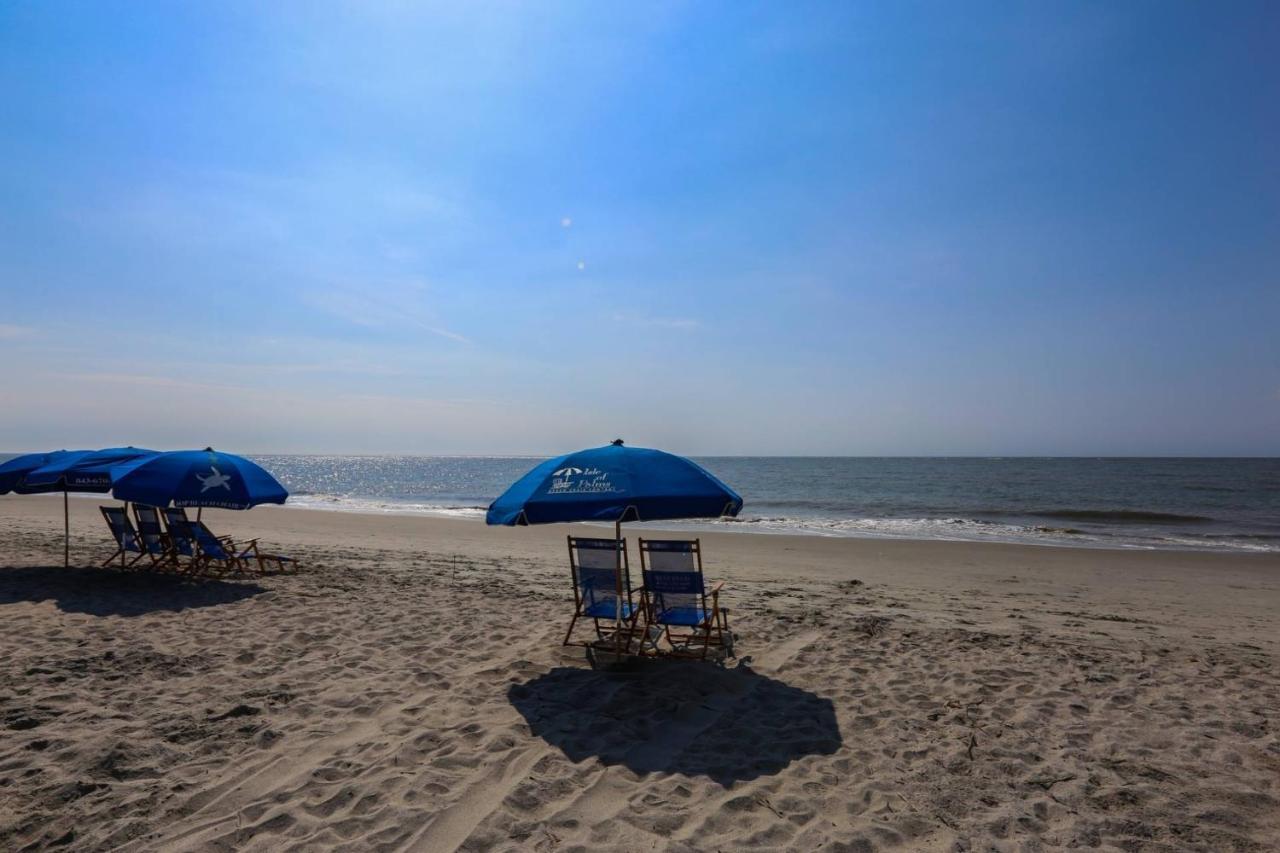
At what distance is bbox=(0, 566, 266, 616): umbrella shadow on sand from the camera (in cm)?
730

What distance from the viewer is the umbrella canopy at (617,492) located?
15.1ft

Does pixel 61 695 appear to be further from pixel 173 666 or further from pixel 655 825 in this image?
pixel 655 825

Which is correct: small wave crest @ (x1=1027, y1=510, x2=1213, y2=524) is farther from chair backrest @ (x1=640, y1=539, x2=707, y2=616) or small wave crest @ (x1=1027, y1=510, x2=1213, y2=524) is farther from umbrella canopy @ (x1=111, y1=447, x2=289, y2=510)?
umbrella canopy @ (x1=111, y1=447, x2=289, y2=510)

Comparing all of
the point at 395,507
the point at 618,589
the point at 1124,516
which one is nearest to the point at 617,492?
the point at 618,589

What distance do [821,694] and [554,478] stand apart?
2.59 meters

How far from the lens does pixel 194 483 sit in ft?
25.2

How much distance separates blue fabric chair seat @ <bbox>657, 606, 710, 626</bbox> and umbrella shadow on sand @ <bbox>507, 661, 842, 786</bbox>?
0.38 meters

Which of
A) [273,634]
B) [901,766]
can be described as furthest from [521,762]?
[273,634]

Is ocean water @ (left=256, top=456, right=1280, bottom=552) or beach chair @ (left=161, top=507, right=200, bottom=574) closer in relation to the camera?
beach chair @ (left=161, top=507, right=200, bottom=574)

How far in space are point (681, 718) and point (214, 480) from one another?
21.1ft

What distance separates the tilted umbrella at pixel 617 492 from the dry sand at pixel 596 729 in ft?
4.47

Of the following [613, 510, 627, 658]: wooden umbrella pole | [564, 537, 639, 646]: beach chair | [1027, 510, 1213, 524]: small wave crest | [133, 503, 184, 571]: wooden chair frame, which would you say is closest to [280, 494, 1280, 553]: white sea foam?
[1027, 510, 1213, 524]: small wave crest

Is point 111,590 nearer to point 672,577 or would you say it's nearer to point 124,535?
point 124,535

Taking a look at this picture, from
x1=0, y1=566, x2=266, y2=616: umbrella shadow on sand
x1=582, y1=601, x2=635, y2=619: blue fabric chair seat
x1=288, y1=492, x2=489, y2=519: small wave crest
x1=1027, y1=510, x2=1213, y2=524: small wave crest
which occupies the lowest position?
x1=1027, y1=510, x2=1213, y2=524: small wave crest
